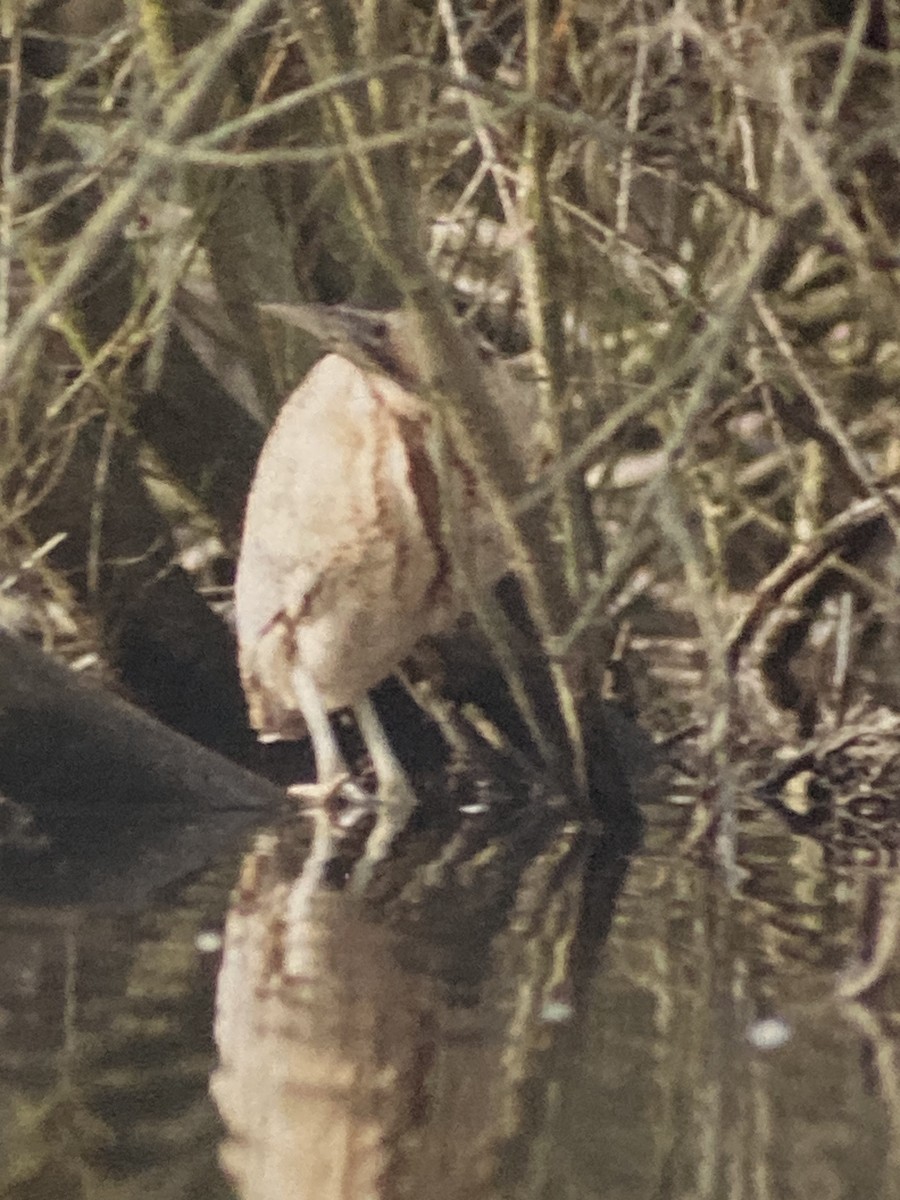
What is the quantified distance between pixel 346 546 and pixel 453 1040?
159 cm

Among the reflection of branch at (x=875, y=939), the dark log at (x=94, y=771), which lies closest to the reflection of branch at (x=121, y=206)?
the reflection of branch at (x=875, y=939)

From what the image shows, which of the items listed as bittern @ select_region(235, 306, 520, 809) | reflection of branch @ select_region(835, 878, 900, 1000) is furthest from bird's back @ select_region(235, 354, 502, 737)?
reflection of branch @ select_region(835, 878, 900, 1000)

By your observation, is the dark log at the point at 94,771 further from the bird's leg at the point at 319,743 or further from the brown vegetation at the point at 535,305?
the brown vegetation at the point at 535,305

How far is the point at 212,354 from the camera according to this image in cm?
373

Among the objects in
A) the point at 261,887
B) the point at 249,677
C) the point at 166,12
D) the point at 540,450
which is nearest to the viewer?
the point at 261,887

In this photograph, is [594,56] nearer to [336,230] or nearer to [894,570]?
[336,230]

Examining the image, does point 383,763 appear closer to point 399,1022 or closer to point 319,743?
point 319,743

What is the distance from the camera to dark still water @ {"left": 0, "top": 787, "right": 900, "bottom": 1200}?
1.52 meters

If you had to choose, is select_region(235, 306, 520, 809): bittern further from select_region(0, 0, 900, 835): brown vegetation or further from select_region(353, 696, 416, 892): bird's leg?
select_region(0, 0, 900, 835): brown vegetation

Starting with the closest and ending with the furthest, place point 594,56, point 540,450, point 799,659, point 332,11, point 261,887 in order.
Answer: point 332,11
point 261,887
point 594,56
point 540,450
point 799,659

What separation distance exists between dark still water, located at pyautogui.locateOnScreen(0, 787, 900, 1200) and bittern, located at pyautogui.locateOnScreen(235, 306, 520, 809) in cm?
73

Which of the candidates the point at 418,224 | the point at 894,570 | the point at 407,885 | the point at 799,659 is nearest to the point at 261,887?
the point at 407,885

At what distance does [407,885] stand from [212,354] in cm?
141

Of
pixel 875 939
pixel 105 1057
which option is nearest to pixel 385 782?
pixel 875 939
